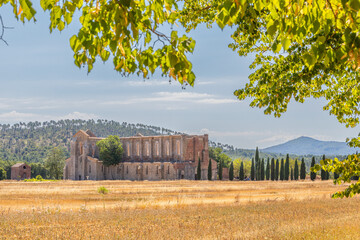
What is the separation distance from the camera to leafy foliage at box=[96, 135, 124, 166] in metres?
80.1

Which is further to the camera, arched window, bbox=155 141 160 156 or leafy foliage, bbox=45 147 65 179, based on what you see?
leafy foliage, bbox=45 147 65 179

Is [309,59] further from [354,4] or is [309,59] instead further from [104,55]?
[104,55]

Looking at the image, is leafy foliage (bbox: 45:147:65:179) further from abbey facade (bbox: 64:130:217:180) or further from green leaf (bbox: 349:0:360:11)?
green leaf (bbox: 349:0:360:11)

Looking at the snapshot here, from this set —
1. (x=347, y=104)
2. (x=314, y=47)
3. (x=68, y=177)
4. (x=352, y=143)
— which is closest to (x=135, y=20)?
(x=314, y=47)

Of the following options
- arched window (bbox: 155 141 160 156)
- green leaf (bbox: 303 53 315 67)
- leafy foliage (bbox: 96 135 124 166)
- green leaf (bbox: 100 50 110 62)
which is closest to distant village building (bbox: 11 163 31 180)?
leafy foliage (bbox: 96 135 124 166)

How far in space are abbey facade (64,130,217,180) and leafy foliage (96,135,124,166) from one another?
1737 millimetres

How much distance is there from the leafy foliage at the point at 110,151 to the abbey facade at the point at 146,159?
5.70 feet

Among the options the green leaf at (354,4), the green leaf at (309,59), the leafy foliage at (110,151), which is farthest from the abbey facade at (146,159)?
the green leaf at (354,4)

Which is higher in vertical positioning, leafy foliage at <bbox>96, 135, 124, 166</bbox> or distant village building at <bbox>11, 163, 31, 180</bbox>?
leafy foliage at <bbox>96, 135, 124, 166</bbox>

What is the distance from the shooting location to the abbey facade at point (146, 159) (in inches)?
2911

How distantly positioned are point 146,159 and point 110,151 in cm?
741

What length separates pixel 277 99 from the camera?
9203mm

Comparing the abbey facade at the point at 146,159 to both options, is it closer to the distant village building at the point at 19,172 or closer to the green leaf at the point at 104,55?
the distant village building at the point at 19,172

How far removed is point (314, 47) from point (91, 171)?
81445 millimetres
